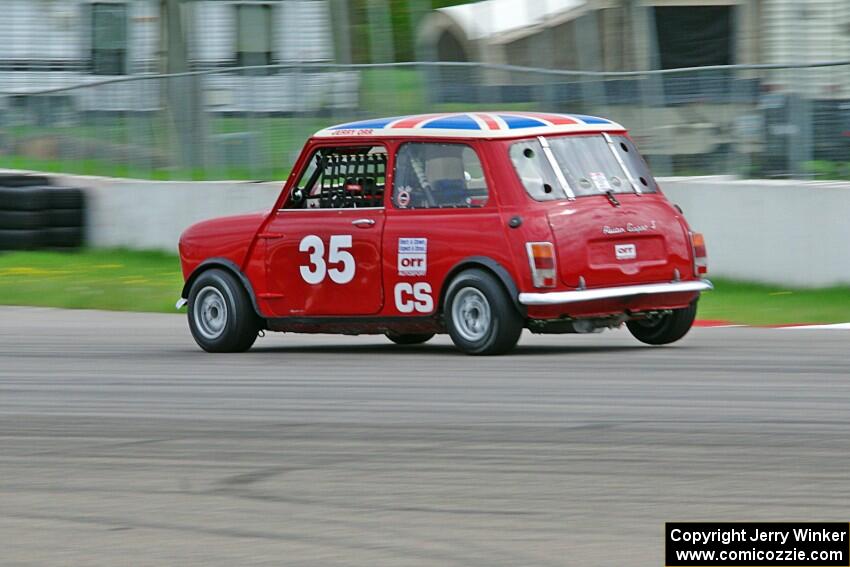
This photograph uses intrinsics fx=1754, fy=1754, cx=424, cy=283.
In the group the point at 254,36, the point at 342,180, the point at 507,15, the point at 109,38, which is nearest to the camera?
the point at 342,180

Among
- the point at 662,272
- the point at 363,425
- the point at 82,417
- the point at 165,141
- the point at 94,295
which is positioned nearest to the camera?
the point at 363,425

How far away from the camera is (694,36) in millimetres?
21344

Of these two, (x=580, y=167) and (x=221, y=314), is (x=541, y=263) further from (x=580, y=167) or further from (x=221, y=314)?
(x=221, y=314)

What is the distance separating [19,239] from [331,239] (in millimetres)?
10900

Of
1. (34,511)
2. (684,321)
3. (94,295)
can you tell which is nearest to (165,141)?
(94,295)

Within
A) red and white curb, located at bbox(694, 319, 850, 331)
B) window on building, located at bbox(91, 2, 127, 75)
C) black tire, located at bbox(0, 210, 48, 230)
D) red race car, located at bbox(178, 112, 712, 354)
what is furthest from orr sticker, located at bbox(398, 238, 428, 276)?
window on building, located at bbox(91, 2, 127, 75)

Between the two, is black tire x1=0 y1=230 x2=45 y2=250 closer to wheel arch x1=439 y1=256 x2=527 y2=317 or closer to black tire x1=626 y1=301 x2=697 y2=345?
black tire x1=626 y1=301 x2=697 y2=345

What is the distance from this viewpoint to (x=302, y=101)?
22078 millimetres

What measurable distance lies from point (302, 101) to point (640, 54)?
4272mm

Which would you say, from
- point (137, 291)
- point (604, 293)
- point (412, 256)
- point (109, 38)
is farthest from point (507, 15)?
point (604, 293)

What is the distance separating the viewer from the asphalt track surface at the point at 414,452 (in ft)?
20.1

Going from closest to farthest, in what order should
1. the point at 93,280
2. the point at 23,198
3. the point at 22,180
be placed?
the point at 93,280
the point at 23,198
the point at 22,180

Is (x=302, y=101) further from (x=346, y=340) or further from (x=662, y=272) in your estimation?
(x=662, y=272)

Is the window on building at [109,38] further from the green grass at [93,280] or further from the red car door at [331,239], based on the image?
the red car door at [331,239]
